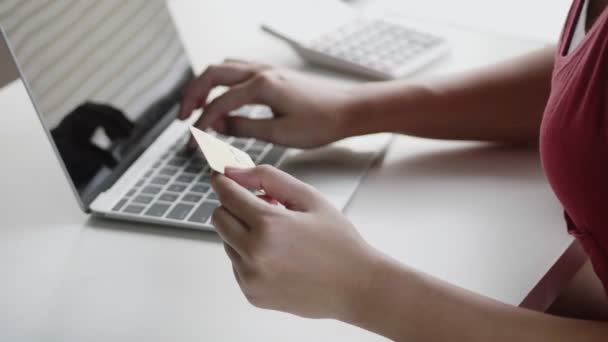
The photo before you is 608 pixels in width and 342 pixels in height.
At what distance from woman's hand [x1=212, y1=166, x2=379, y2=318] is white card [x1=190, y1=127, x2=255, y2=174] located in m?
0.02

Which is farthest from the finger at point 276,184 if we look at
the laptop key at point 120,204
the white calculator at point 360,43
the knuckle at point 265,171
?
the white calculator at point 360,43

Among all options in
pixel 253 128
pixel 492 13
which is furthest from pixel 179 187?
pixel 492 13

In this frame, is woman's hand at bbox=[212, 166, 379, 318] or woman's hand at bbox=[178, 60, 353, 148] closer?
woman's hand at bbox=[212, 166, 379, 318]

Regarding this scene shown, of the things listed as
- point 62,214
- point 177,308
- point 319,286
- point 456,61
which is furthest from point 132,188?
point 456,61

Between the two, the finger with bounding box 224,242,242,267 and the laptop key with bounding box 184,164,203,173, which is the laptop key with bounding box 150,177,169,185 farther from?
the finger with bounding box 224,242,242,267

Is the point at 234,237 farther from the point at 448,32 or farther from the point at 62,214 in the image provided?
the point at 448,32

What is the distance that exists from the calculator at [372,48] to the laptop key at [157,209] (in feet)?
1.23

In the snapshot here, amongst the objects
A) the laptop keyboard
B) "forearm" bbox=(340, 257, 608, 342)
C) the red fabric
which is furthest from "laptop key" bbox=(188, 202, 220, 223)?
the red fabric

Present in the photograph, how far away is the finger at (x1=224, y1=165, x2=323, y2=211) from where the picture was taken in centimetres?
64

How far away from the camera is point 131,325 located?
26.8 inches

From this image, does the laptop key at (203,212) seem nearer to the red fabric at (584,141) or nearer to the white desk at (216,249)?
the white desk at (216,249)

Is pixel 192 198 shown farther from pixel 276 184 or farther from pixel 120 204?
pixel 276 184

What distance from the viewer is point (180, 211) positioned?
80cm

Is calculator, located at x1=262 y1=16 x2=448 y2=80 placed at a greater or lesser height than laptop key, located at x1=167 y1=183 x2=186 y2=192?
greater
